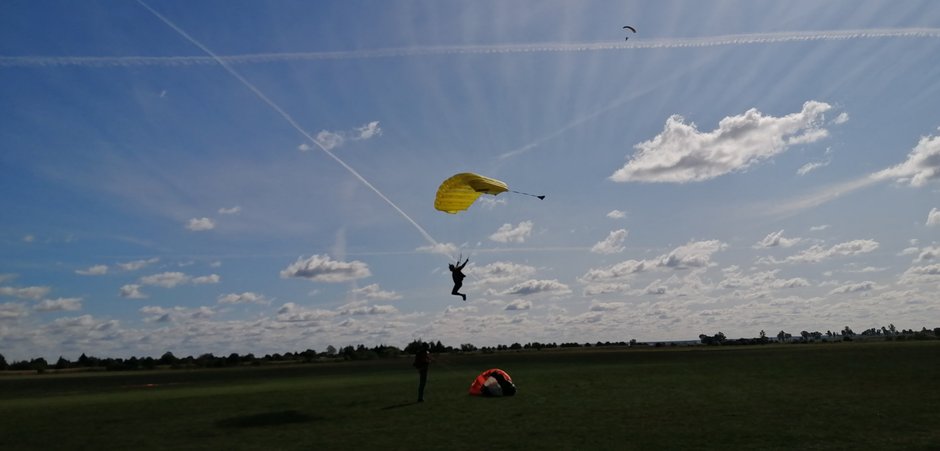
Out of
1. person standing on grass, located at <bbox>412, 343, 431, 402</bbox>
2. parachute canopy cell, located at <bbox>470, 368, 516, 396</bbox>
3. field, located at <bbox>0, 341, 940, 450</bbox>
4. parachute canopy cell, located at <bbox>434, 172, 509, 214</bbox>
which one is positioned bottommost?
field, located at <bbox>0, 341, 940, 450</bbox>

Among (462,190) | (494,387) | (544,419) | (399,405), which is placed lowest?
(544,419)

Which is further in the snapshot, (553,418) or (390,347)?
→ (390,347)

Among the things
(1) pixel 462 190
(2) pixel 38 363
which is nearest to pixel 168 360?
(2) pixel 38 363

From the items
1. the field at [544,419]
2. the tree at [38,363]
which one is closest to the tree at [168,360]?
the tree at [38,363]

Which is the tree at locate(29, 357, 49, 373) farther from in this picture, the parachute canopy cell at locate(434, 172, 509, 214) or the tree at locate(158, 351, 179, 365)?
the parachute canopy cell at locate(434, 172, 509, 214)

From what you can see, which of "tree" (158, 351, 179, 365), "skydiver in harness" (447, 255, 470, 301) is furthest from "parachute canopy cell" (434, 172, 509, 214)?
"tree" (158, 351, 179, 365)

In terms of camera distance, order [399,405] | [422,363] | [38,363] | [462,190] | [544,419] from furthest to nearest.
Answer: [38,363] < [462,190] < [422,363] < [399,405] < [544,419]

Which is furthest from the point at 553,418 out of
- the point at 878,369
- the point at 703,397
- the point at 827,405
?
the point at 878,369

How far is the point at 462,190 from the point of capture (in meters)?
26.6

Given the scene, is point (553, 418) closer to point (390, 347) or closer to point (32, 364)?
point (390, 347)

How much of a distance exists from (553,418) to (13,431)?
16619mm

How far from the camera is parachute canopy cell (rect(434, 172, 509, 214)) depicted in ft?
84.6

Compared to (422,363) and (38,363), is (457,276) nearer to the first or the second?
(422,363)

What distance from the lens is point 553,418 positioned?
17.3 metres
